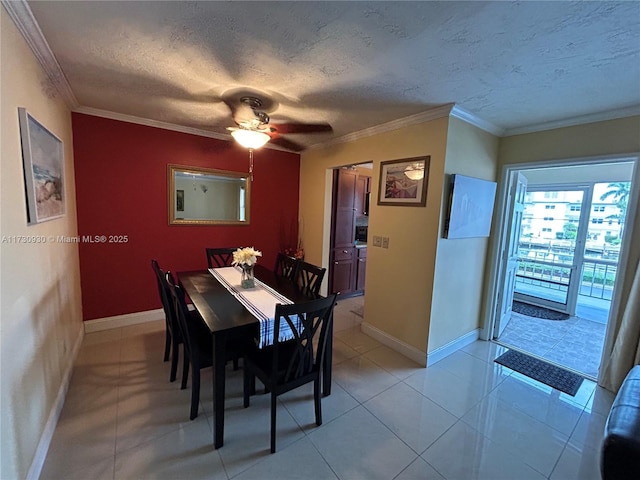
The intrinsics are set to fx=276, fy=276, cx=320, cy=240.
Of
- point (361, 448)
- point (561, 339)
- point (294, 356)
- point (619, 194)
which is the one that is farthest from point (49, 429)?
point (619, 194)

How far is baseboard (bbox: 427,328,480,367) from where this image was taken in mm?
2693

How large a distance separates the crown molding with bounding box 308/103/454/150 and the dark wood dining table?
1.85 m

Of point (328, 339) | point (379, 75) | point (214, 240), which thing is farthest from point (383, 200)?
point (214, 240)

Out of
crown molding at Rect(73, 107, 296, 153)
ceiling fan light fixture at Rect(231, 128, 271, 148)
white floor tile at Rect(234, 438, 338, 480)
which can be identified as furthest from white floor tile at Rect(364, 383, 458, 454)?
crown molding at Rect(73, 107, 296, 153)

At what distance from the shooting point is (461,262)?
2.81 meters

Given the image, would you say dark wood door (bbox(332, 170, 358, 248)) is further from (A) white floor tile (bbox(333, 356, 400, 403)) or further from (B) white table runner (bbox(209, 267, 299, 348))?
(A) white floor tile (bbox(333, 356, 400, 403))

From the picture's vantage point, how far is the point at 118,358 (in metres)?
2.56

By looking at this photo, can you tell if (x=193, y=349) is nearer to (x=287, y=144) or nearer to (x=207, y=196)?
(x=207, y=196)

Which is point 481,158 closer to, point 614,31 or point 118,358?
point 614,31

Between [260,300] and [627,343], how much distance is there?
2.94m

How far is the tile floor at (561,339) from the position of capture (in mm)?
2795

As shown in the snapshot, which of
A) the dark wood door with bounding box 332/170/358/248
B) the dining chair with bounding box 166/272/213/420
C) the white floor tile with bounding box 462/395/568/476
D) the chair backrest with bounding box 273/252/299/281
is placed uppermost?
the dark wood door with bounding box 332/170/358/248

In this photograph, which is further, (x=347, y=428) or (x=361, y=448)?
(x=347, y=428)

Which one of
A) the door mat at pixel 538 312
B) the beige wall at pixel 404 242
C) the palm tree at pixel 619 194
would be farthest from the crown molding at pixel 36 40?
the palm tree at pixel 619 194
